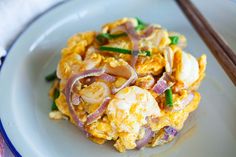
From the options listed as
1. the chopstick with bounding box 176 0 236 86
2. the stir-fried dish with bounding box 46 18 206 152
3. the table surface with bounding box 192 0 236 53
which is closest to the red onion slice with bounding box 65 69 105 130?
the stir-fried dish with bounding box 46 18 206 152

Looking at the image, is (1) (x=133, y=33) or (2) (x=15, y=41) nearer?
(1) (x=133, y=33)

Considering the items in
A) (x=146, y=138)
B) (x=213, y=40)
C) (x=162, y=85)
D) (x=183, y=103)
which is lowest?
(x=146, y=138)

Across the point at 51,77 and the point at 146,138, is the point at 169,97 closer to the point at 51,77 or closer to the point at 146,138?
the point at 146,138

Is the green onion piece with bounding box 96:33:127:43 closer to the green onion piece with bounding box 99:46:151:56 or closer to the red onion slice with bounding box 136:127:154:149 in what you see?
the green onion piece with bounding box 99:46:151:56

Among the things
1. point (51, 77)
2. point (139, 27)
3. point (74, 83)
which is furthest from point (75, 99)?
point (139, 27)

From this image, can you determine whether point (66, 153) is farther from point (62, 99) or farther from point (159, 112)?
point (159, 112)

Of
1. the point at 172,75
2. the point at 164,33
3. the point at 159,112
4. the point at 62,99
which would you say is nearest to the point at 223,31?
the point at 164,33
